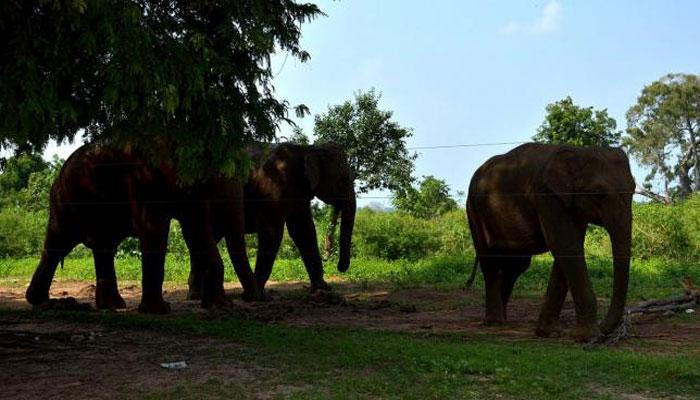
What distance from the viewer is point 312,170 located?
14.0 meters

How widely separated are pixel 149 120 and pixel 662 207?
1795cm

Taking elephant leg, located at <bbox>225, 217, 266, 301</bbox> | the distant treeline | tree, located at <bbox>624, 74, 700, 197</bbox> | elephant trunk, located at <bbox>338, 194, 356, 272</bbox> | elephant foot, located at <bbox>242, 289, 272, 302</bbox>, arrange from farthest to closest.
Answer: tree, located at <bbox>624, 74, 700, 197</bbox>, the distant treeline, elephant trunk, located at <bbox>338, 194, 356, 272</bbox>, elephant foot, located at <bbox>242, 289, 272, 302</bbox>, elephant leg, located at <bbox>225, 217, 266, 301</bbox>

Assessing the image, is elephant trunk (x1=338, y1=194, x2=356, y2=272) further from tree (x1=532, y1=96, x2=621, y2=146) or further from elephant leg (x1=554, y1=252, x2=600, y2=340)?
tree (x1=532, y1=96, x2=621, y2=146)

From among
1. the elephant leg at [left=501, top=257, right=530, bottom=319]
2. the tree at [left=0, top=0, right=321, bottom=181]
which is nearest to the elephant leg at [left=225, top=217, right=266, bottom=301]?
the elephant leg at [left=501, top=257, right=530, bottom=319]

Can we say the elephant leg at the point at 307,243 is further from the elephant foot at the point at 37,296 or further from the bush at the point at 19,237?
the bush at the point at 19,237

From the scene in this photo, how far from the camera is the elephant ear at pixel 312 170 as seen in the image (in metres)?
13.9

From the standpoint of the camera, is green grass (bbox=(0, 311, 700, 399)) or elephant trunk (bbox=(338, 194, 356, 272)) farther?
elephant trunk (bbox=(338, 194, 356, 272))

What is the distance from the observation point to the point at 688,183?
4759 cm

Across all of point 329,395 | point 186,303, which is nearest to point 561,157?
point 329,395

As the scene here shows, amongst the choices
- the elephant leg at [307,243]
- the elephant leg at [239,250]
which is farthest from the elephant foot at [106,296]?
the elephant leg at [307,243]

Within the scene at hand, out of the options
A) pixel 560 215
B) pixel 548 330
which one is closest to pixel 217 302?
pixel 548 330

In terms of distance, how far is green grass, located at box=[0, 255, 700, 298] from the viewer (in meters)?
15.1

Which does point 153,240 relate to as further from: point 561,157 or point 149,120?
point 561,157

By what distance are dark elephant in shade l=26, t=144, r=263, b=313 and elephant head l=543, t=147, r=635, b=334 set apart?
17.6ft
